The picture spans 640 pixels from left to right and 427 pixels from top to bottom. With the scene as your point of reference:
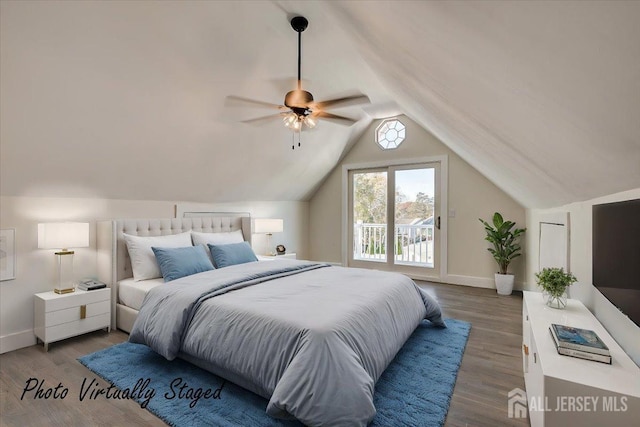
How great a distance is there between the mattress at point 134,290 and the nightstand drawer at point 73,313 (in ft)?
0.47

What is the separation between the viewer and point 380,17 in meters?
1.44

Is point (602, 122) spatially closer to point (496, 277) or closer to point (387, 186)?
point (496, 277)

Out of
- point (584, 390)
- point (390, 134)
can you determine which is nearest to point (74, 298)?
point (584, 390)

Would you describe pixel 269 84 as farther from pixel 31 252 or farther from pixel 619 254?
pixel 619 254

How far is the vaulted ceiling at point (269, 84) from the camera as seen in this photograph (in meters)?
0.78

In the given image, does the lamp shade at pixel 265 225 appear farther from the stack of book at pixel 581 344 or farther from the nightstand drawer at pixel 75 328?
the stack of book at pixel 581 344

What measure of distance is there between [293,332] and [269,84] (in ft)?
8.80

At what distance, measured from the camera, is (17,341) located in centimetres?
274

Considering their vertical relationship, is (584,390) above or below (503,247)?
below

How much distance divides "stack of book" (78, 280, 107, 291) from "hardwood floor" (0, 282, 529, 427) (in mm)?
455

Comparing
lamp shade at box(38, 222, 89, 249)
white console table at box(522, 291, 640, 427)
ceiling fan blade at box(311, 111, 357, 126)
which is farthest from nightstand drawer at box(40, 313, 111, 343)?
white console table at box(522, 291, 640, 427)

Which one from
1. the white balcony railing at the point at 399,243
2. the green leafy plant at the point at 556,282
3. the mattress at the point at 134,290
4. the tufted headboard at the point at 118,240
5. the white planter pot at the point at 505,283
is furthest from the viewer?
the white balcony railing at the point at 399,243

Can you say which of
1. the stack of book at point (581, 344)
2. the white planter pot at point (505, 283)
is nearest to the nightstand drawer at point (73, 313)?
the stack of book at point (581, 344)

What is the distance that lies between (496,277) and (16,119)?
5.43 meters
